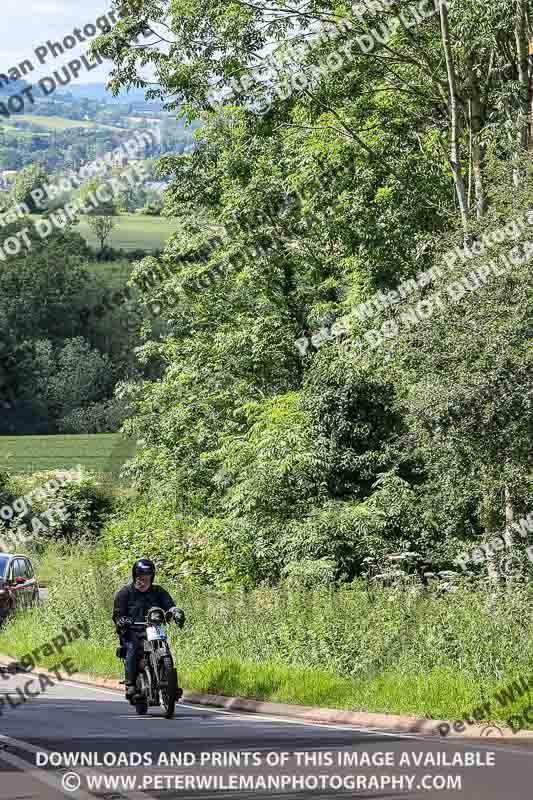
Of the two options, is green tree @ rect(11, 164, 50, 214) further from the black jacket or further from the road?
the road

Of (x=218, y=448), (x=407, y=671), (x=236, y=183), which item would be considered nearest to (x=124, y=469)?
(x=218, y=448)

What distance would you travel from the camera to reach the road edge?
13234 millimetres

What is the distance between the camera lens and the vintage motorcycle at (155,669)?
49.8 feet

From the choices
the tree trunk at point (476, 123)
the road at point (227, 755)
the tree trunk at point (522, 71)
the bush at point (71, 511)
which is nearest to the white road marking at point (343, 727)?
the road at point (227, 755)

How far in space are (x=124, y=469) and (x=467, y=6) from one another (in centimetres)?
2662

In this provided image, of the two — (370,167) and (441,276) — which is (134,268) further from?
(441,276)

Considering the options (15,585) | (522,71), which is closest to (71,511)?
(15,585)

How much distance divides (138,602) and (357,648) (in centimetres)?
340

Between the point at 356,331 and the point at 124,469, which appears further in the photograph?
the point at 124,469

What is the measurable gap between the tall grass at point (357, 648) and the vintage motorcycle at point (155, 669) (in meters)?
2.13

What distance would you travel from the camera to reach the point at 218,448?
44.7m

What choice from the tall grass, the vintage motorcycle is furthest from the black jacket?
the tall grass

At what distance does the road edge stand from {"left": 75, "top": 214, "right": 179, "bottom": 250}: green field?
136675 mm

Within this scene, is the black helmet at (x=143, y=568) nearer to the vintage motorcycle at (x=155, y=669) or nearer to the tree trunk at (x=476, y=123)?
the vintage motorcycle at (x=155, y=669)
